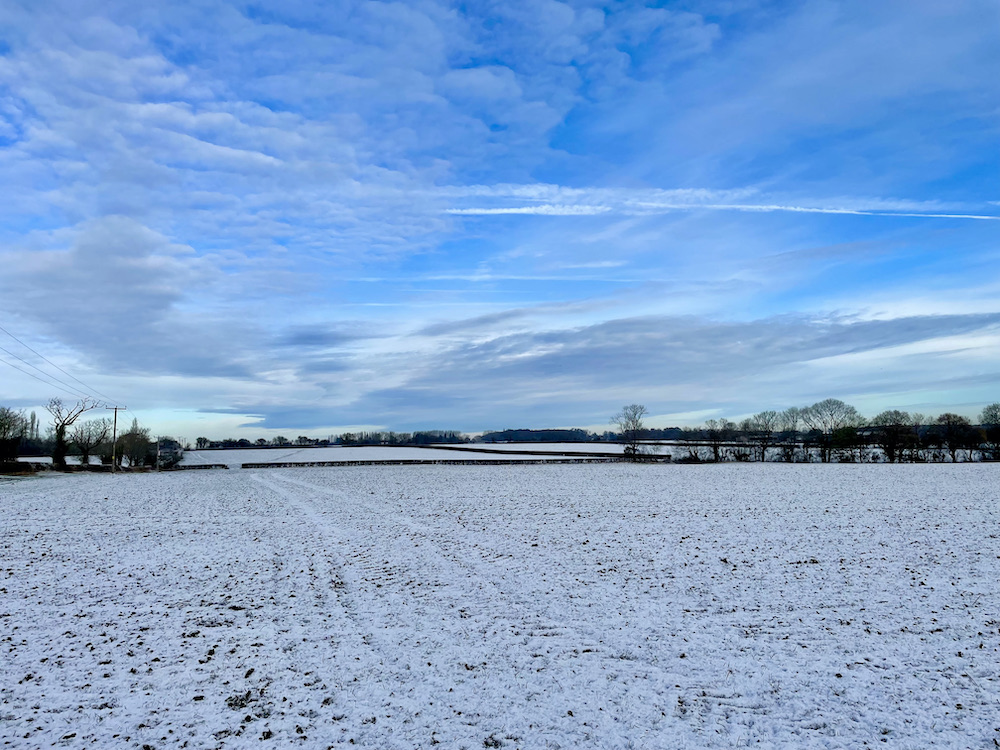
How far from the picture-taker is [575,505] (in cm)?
2652

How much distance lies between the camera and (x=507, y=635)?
9414 millimetres

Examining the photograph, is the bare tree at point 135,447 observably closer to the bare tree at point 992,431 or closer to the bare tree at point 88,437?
the bare tree at point 88,437

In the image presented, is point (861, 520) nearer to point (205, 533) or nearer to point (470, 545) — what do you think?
point (470, 545)

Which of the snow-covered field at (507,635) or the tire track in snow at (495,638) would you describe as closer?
the snow-covered field at (507,635)

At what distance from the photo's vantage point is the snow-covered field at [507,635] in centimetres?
653

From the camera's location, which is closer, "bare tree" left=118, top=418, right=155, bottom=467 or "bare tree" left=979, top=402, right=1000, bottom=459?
"bare tree" left=979, top=402, right=1000, bottom=459

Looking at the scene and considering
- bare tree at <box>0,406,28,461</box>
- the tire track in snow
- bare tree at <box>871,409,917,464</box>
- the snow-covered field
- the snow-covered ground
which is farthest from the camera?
the snow-covered ground

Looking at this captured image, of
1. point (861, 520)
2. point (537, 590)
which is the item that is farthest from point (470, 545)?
point (861, 520)

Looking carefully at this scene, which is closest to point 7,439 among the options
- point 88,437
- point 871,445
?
point 88,437

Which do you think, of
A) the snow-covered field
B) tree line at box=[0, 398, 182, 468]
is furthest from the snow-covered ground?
the snow-covered field

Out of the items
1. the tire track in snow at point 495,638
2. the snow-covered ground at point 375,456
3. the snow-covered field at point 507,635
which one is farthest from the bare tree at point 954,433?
the tire track in snow at point 495,638

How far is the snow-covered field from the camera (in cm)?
653

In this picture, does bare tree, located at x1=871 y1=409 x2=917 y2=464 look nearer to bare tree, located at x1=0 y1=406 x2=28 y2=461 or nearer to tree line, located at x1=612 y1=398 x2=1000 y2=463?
tree line, located at x1=612 y1=398 x2=1000 y2=463

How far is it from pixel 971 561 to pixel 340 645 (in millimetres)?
14801
